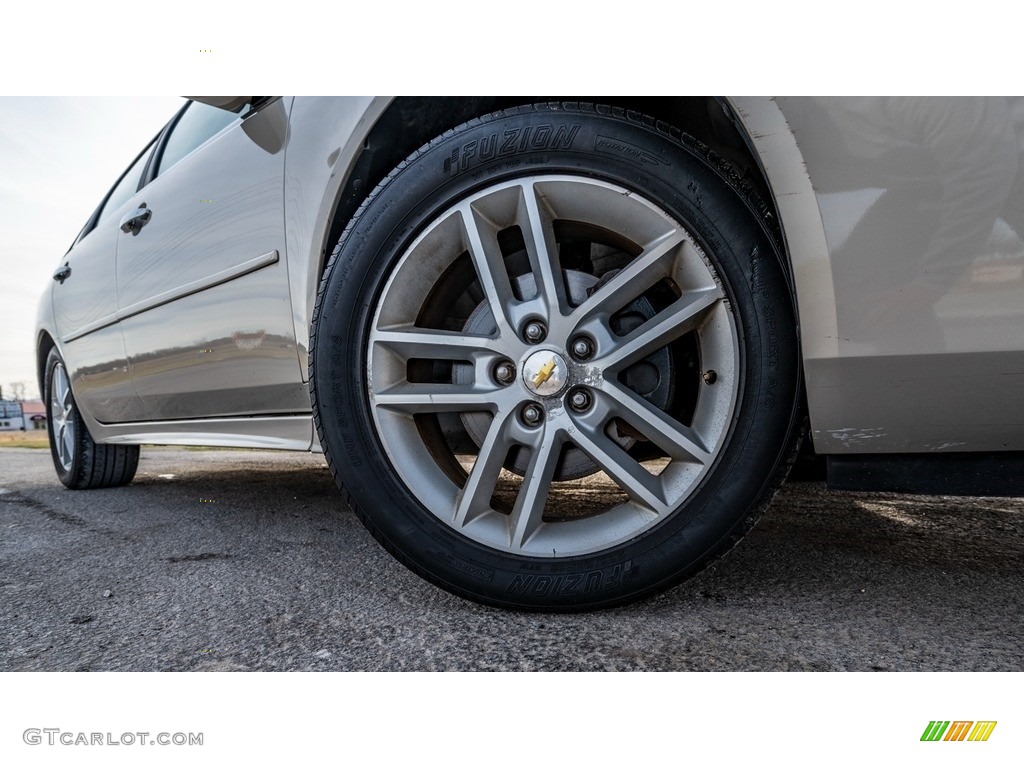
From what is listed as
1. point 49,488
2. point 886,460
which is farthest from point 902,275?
point 49,488

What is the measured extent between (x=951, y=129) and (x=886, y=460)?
48 centimetres

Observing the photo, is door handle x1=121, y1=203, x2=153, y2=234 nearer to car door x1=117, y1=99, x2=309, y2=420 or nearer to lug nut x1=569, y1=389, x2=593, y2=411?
car door x1=117, y1=99, x2=309, y2=420

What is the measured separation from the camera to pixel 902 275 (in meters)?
0.92

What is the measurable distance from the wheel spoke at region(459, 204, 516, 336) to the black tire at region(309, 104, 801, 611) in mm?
46

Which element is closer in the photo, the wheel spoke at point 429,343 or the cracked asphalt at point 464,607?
the cracked asphalt at point 464,607

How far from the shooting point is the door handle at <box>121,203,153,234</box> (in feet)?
6.24

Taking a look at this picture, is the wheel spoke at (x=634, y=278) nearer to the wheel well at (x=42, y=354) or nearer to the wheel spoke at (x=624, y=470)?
the wheel spoke at (x=624, y=470)

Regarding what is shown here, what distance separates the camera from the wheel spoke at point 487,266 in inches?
43.0

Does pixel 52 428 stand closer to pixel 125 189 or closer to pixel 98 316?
pixel 98 316

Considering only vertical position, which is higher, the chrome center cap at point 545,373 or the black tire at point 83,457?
the chrome center cap at point 545,373
